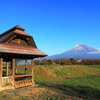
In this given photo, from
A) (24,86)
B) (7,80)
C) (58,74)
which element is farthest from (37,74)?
(7,80)

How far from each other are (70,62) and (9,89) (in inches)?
1811

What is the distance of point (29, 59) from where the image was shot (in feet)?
40.9

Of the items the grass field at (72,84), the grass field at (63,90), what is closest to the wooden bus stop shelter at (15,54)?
the grass field at (63,90)

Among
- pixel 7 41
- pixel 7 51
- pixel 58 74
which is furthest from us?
pixel 58 74

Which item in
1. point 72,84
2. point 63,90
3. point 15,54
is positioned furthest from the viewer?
point 72,84

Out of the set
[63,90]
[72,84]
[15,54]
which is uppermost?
[15,54]

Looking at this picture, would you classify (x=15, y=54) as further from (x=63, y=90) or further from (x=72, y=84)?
A: (x=72, y=84)

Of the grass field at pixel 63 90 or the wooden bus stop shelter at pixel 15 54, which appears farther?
the wooden bus stop shelter at pixel 15 54

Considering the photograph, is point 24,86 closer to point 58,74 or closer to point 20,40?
point 20,40

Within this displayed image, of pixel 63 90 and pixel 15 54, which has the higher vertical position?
pixel 15 54

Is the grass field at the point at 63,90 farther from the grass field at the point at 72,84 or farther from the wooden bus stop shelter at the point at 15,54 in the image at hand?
the wooden bus stop shelter at the point at 15,54

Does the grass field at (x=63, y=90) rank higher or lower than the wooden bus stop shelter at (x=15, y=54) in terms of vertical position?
lower

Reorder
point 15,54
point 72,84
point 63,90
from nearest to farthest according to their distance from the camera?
point 15,54
point 63,90
point 72,84

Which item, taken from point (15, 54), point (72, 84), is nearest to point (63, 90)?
point (72, 84)
